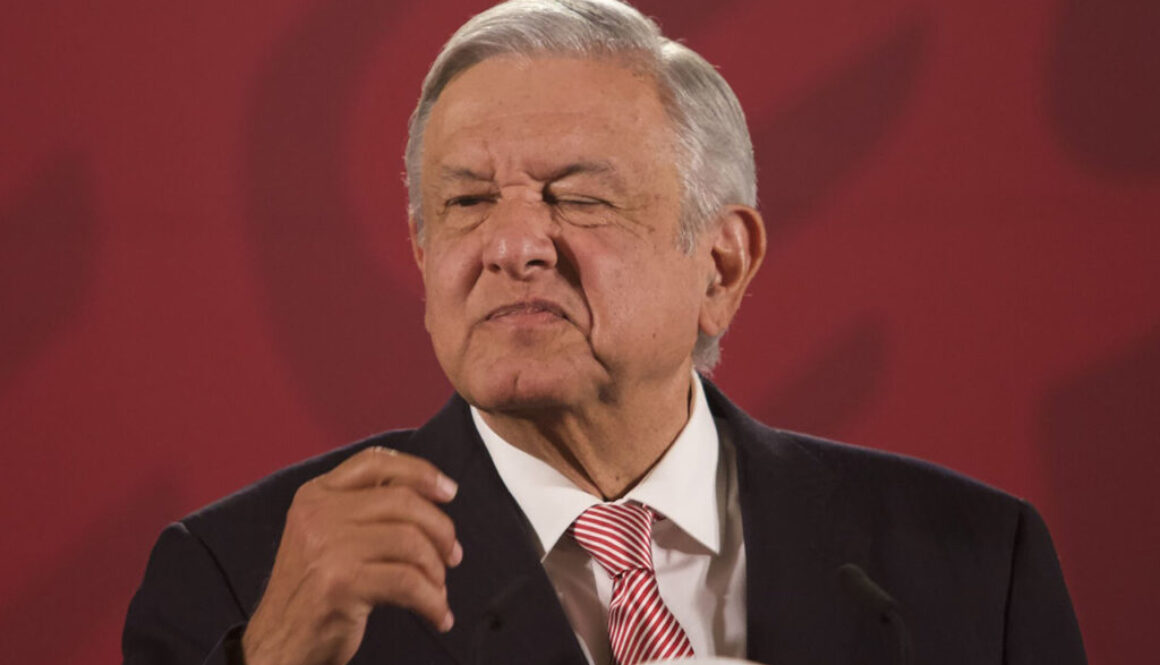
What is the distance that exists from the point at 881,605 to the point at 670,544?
0.25m

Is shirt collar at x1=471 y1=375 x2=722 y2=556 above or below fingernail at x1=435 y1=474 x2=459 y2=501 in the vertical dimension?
below

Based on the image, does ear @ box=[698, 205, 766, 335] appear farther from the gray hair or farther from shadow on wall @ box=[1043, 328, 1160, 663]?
shadow on wall @ box=[1043, 328, 1160, 663]

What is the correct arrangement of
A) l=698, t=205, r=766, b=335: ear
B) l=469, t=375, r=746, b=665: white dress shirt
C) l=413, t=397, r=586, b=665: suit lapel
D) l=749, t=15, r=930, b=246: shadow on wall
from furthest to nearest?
l=749, t=15, r=930, b=246: shadow on wall
l=698, t=205, r=766, b=335: ear
l=469, t=375, r=746, b=665: white dress shirt
l=413, t=397, r=586, b=665: suit lapel

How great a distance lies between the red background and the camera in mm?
2158

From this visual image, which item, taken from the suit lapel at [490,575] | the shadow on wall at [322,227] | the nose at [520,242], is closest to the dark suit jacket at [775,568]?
the suit lapel at [490,575]

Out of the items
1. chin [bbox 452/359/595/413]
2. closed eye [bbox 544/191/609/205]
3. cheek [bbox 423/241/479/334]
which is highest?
closed eye [bbox 544/191/609/205]

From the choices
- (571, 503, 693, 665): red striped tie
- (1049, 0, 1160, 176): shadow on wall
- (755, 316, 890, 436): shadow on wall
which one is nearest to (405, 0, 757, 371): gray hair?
(571, 503, 693, 665): red striped tie

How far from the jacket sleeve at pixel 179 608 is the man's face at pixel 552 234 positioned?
34cm

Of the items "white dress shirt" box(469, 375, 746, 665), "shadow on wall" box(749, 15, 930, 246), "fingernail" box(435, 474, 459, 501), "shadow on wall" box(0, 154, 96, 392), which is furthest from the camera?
"shadow on wall" box(749, 15, 930, 246)

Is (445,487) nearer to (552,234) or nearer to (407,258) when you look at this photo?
(552,234)

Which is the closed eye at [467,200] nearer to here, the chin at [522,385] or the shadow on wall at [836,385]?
the chin at [522,385]

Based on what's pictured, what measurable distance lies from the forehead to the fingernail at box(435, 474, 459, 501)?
1.57 feet

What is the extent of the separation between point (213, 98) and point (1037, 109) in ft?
4.05

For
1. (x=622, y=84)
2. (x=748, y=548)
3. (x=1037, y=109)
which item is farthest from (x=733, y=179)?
(x=1037, y=109)
